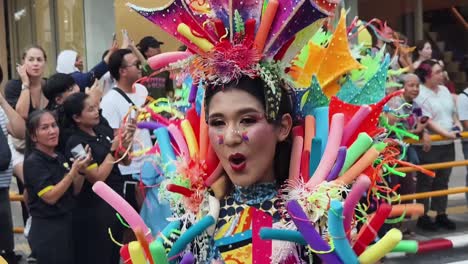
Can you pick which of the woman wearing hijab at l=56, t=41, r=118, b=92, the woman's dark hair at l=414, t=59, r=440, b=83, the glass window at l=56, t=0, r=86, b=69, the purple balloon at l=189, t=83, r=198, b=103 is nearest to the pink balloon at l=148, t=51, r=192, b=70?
the purple balloon at l=189, t=83, r=198, b=103

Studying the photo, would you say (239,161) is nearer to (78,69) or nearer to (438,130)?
(438,130)

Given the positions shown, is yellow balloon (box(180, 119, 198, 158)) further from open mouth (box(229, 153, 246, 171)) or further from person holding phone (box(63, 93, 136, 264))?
person holding phone (box(63, 93, 136, 264))

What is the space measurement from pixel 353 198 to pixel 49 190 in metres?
2.87

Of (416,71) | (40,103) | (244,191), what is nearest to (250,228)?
(244,191)

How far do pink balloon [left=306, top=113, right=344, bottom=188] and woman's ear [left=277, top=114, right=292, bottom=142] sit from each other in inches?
5.5

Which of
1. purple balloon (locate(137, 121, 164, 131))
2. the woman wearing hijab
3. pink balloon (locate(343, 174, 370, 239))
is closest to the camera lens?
pink balloon (locate(343, 174, 370, 239))

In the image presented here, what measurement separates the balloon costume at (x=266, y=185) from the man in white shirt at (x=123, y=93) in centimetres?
287

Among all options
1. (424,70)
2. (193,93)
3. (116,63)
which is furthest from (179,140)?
(424,70)

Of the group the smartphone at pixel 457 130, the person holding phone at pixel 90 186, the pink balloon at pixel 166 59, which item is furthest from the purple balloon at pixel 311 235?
the smartphone at pixel 457 130

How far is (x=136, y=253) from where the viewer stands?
2.20 m

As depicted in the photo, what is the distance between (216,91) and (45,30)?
390 inches

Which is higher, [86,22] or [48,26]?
[48,26]

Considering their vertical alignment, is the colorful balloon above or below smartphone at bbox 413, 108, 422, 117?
below

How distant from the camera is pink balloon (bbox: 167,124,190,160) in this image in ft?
8.37
